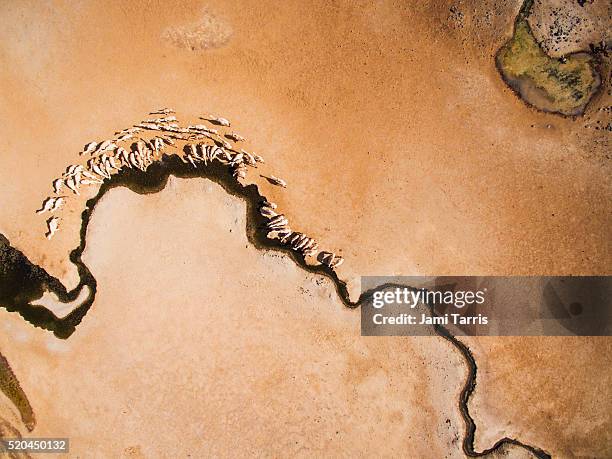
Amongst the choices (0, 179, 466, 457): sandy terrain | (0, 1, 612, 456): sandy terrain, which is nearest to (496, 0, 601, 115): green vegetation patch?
(0, 1, 612, 456): sandy terrain

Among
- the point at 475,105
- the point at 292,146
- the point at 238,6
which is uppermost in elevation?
the point at 238,6

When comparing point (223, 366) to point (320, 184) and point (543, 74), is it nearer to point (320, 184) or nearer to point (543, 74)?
point (320, 184)

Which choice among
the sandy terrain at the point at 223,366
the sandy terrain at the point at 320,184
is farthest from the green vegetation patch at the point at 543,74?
the sandy terrain at the point at 223,366

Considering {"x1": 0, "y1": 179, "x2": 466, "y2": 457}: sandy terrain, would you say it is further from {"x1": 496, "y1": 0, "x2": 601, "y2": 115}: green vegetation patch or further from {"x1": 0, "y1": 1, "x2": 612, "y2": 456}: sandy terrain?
{"x1": 496, "y1": 0, "x2": 601, "y2": 115}: green vegetation patch

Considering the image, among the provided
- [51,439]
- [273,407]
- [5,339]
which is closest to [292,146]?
[273,407]

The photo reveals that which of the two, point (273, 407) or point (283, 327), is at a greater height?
point (283, 327)

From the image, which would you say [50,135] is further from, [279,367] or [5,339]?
[279,367]

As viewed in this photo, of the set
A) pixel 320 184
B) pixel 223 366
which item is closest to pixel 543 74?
pixel 320 184
